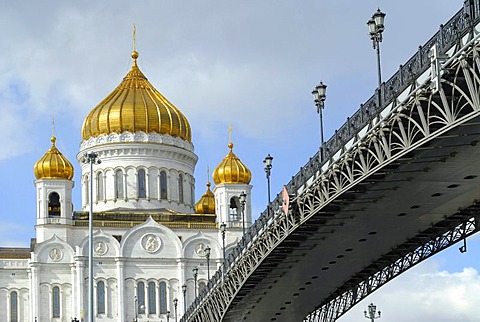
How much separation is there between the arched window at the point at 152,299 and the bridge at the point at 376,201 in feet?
83.3

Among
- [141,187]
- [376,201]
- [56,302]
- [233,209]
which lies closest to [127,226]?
[141,187]

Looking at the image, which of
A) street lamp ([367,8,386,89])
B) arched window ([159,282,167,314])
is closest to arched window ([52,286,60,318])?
arched window ([159,282,167,314])

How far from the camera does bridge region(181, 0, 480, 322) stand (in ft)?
94.2

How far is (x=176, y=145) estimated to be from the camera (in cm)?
10106

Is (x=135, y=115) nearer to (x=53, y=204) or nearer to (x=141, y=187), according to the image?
(x=141, y=187)

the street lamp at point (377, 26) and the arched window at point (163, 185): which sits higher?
the arched window at point (163, 185)

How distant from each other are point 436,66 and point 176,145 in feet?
241

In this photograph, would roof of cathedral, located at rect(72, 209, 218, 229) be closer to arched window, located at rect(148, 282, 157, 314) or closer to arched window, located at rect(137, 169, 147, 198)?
arched window, located at rect(137, 169, 147, 198)

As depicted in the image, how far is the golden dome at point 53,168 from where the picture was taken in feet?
312

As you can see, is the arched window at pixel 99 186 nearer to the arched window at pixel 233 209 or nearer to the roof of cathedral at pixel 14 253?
the roof of cathedral at pixel 14 253

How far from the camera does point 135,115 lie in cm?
10031

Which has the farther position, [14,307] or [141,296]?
[141,296]

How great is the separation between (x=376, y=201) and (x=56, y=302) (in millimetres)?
55108

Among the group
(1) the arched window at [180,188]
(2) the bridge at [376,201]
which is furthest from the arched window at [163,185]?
(2) the bridge at [376,201]
